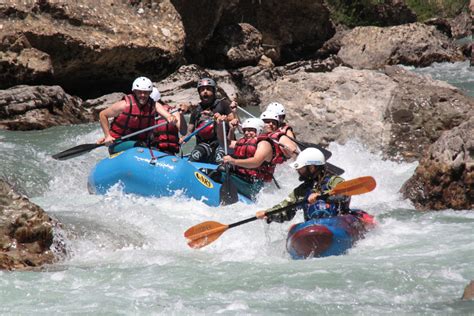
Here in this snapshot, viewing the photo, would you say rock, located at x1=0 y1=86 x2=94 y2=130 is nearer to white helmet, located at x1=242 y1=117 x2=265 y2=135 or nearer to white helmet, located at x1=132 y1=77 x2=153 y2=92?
white helmet, located at x1=132 y1=77 x2=153 y2=92

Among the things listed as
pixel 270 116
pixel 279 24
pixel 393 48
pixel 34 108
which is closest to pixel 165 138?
pixel 270 116

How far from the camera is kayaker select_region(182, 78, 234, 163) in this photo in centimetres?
965

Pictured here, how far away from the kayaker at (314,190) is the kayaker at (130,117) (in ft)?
9.19

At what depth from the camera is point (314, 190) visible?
272 inches

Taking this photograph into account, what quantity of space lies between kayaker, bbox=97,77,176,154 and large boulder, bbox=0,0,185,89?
480 cm

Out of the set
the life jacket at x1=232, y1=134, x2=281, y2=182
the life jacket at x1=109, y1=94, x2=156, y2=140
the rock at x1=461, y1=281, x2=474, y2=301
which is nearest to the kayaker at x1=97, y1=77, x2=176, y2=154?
the life jacket at x1=109, y1=94, x2=156, y2=140

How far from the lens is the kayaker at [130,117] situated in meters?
9.55

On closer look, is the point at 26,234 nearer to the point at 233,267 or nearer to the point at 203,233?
the point at 203,233

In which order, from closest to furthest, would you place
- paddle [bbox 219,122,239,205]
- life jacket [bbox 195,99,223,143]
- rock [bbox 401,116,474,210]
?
rock [bbox 401,116,474,210] → paddle [bbox 219,122,239,205] → life jacket [bbox 195,99,223,143]

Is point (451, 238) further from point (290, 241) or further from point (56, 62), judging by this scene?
point (56, 62)

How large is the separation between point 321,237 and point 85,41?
915 cm

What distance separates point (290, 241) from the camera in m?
6.70

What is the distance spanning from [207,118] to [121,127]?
95cm

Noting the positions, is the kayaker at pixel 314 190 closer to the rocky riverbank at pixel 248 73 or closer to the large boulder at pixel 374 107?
the rocky riverbank at pixel 248 73
